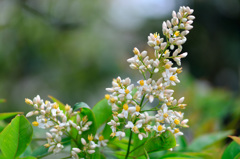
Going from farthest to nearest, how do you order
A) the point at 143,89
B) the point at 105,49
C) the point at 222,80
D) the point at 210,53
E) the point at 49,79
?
the point at 105,49 → the point at 49,79 → the point at 210,53 → the point at 222,80 → the point at 143,89

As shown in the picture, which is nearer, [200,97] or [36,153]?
[36,153]

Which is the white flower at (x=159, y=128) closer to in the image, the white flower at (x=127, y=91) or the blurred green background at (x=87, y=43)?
the white flower at (x=127, y=91)

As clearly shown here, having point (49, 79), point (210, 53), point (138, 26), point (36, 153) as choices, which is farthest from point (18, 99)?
point (36, 153)

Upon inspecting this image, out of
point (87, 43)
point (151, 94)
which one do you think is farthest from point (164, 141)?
point (87, 43)

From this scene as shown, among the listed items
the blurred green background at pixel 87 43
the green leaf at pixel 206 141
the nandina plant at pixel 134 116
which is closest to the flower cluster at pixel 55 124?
the nandina plant at pixel 134 116

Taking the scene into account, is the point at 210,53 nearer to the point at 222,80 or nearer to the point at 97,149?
the point at 222,80

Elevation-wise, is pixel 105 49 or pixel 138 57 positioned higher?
pixel 105 49

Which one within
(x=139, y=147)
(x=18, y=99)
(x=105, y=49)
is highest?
(x=105, y=49)

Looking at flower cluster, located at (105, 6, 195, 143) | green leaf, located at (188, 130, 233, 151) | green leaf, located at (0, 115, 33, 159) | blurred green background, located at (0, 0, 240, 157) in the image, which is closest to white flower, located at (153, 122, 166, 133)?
flower cluster, located at (105, 6, 195, 143)
